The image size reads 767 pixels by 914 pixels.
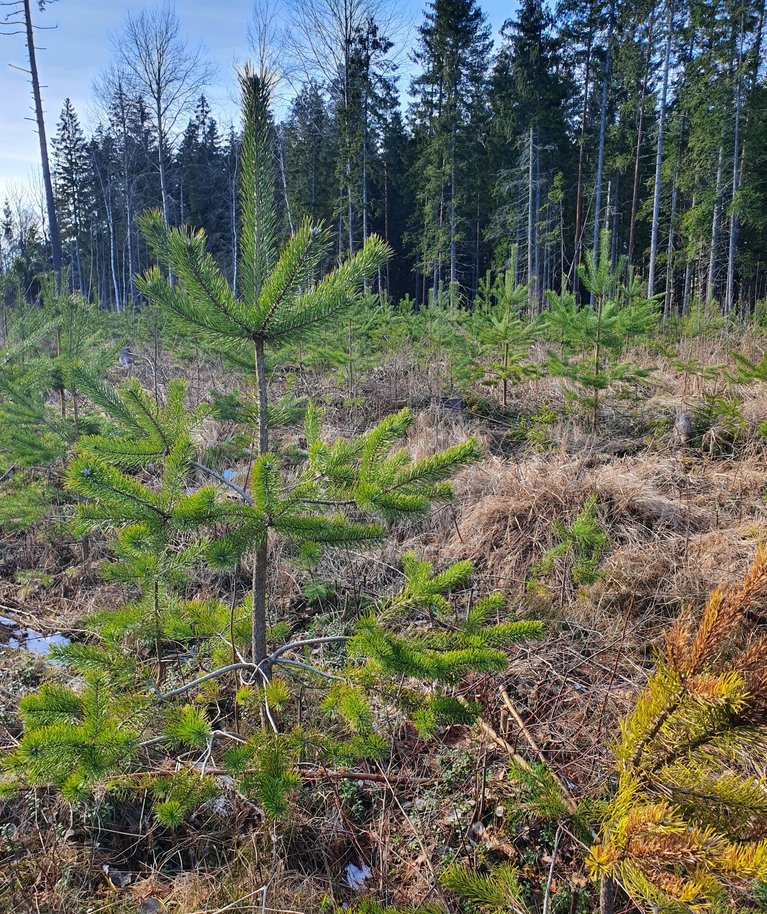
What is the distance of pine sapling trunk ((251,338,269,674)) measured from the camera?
1969mm

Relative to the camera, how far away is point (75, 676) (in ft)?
9.73

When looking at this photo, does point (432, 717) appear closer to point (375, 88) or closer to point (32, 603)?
point (32, 603)

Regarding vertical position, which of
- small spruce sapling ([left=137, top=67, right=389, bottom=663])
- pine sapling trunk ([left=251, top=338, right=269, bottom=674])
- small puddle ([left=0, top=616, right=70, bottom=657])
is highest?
small spruce sapling ([left=137, top=67, right=389, bottom=663])

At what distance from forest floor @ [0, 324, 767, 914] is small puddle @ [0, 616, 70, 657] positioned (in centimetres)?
5

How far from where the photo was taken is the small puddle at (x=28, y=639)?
3.47m

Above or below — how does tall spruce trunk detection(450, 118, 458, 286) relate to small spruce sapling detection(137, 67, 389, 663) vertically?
above

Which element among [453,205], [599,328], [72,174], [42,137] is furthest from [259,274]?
[72,174]

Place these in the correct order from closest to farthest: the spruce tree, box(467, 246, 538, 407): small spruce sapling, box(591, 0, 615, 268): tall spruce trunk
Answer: box(467, 246, 538, 407): small spruce sapling, box(591, 0, 615, 268): tall spruce trunk, the spruce tree

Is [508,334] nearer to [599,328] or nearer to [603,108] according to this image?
[599,328]

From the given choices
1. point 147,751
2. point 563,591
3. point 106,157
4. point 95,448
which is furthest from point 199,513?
point 106,157

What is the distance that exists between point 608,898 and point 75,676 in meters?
2.78

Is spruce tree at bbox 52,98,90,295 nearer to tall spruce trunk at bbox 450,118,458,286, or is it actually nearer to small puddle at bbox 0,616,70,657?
tall spruce trunk at bbox 450,118,458,286

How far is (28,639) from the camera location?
140 inches

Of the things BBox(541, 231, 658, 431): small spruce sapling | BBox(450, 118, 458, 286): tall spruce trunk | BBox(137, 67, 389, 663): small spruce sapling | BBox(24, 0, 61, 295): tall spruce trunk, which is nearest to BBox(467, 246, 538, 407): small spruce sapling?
BBox(541, 231, 658, 431): small spruce sapling
